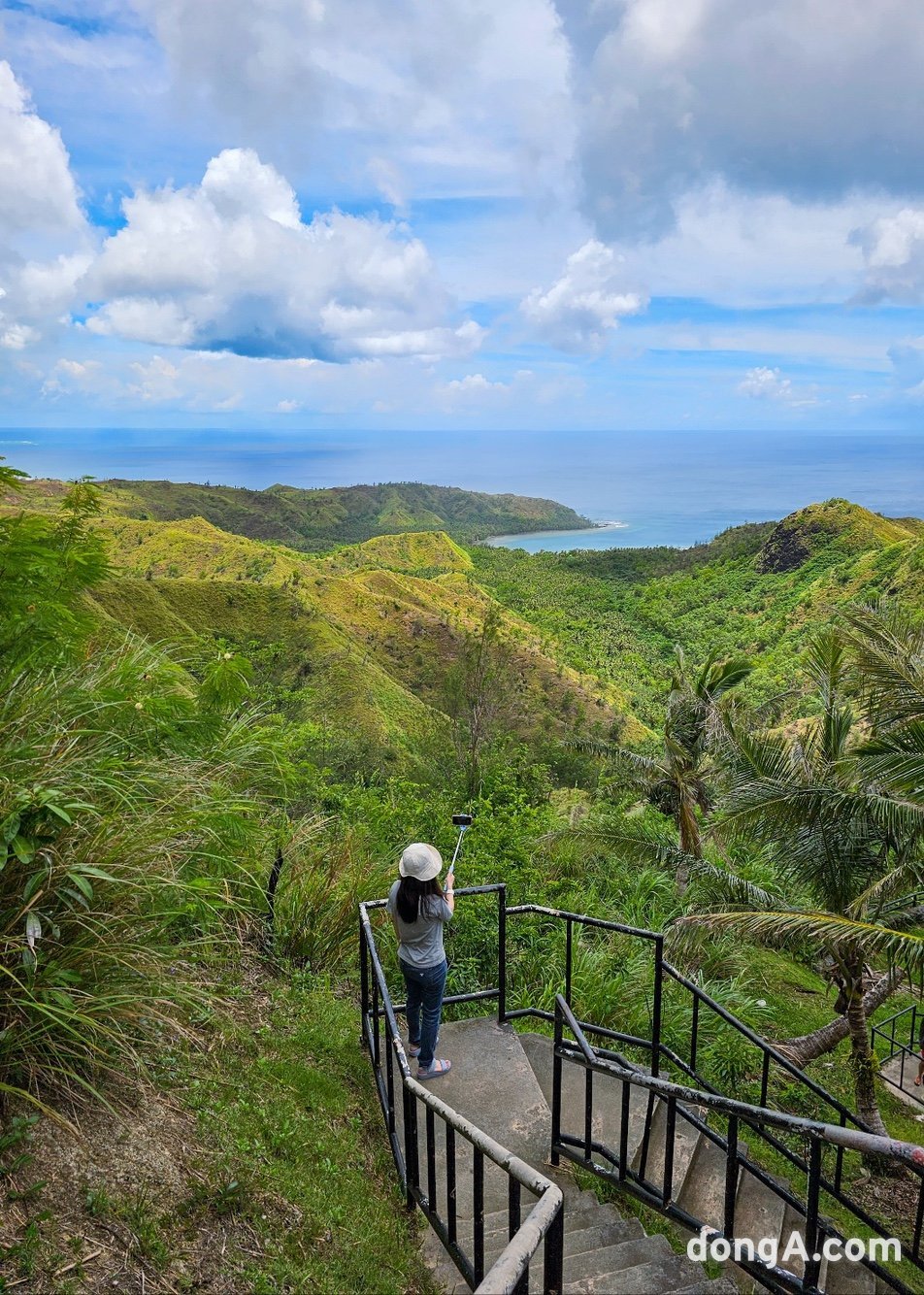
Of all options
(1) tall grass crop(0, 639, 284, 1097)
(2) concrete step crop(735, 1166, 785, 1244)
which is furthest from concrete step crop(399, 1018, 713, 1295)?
(1) tall grass crop(0, 639, 284, 1097)

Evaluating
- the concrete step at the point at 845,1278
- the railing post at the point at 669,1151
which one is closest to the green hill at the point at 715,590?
the concrete step at the point at 845,1278

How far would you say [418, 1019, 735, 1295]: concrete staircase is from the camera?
11.5ft

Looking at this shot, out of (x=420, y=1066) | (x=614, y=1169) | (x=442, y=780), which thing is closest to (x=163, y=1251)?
(x=420, y=1066)

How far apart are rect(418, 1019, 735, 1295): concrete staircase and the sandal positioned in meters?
0.06

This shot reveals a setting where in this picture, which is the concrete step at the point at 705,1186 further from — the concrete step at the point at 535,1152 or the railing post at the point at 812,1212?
the railing post at the point at 812,1212

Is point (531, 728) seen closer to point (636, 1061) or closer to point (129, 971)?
point (636, 1061)

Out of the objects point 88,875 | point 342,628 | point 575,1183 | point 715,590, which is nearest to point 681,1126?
point 575,1183

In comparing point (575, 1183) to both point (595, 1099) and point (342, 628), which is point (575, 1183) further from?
point (342, 628)

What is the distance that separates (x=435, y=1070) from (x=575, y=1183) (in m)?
0.99

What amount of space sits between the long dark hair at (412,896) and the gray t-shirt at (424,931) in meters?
0.02

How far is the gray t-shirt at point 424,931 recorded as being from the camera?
4.75m

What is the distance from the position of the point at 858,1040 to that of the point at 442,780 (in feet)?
46.9

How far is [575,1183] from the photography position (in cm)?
448

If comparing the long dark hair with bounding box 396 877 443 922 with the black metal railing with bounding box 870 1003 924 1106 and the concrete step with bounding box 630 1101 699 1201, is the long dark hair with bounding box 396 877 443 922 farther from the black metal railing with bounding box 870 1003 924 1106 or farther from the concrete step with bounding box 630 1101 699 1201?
the black metal railing with bounding box 870 1003 924 1106
